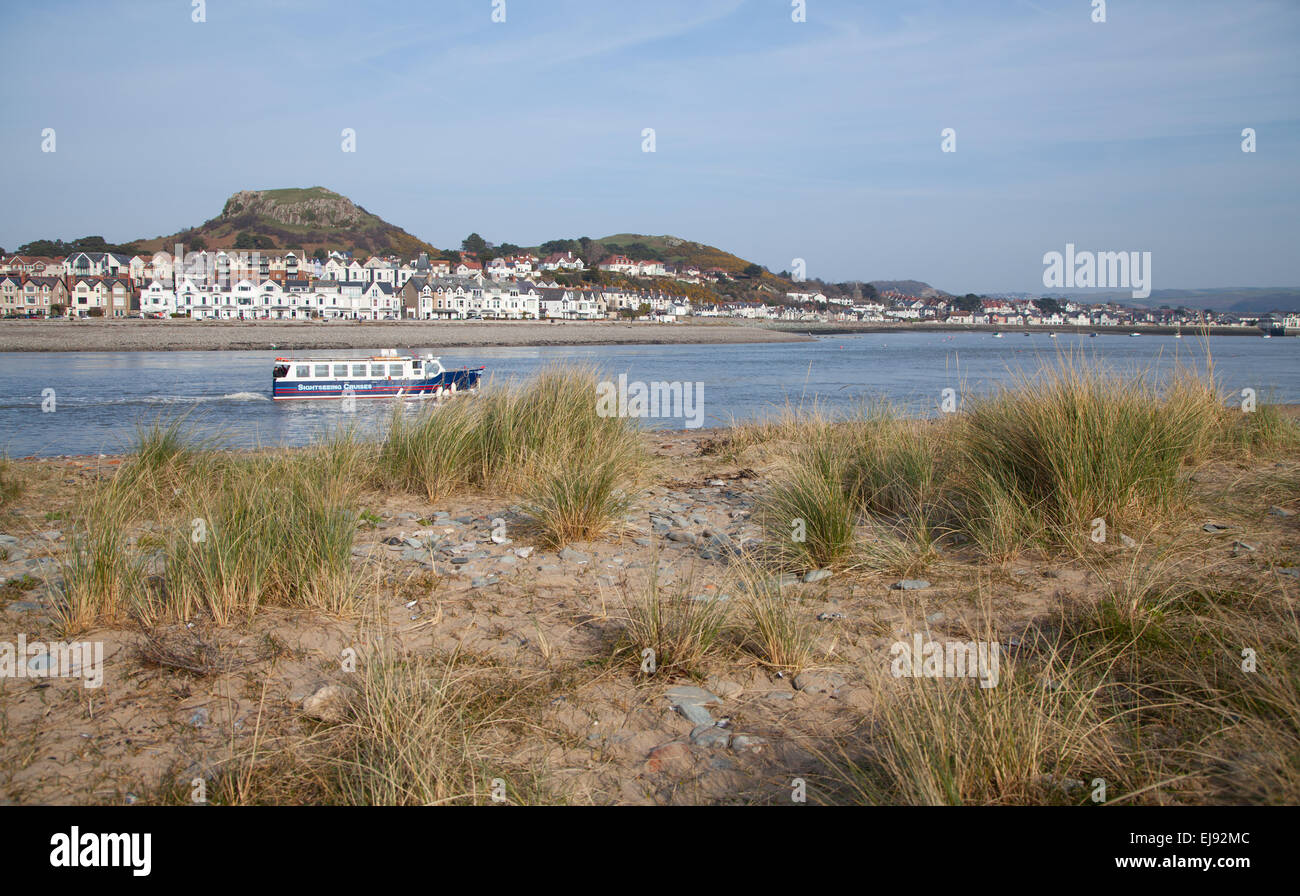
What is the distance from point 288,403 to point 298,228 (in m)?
149

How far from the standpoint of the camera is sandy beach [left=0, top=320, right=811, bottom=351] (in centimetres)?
4769

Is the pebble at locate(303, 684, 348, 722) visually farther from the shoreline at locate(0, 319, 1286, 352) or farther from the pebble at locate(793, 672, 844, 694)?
the shoreline at locate(0, 319, 1286, 352)

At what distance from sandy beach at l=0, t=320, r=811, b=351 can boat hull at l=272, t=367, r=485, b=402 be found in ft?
90.6

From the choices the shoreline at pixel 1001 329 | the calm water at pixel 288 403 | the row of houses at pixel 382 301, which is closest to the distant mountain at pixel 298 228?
the row of houses at pixel 382 301

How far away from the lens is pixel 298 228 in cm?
15438

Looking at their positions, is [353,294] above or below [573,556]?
above

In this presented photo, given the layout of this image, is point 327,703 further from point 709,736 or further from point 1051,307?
point 1051,307

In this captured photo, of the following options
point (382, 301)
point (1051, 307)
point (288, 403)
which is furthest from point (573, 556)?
point (1051, 307)

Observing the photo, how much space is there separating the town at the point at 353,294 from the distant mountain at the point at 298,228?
12857 millimetres

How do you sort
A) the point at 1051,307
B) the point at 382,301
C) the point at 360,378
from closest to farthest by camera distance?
the point at 360,378 → the point at 382,301 → the point at 1051,307

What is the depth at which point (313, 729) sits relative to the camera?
3.14 meters

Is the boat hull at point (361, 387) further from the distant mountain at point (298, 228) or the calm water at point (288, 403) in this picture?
the distant mountain at point (298, 228)

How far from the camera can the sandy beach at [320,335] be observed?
4769 centimetres
